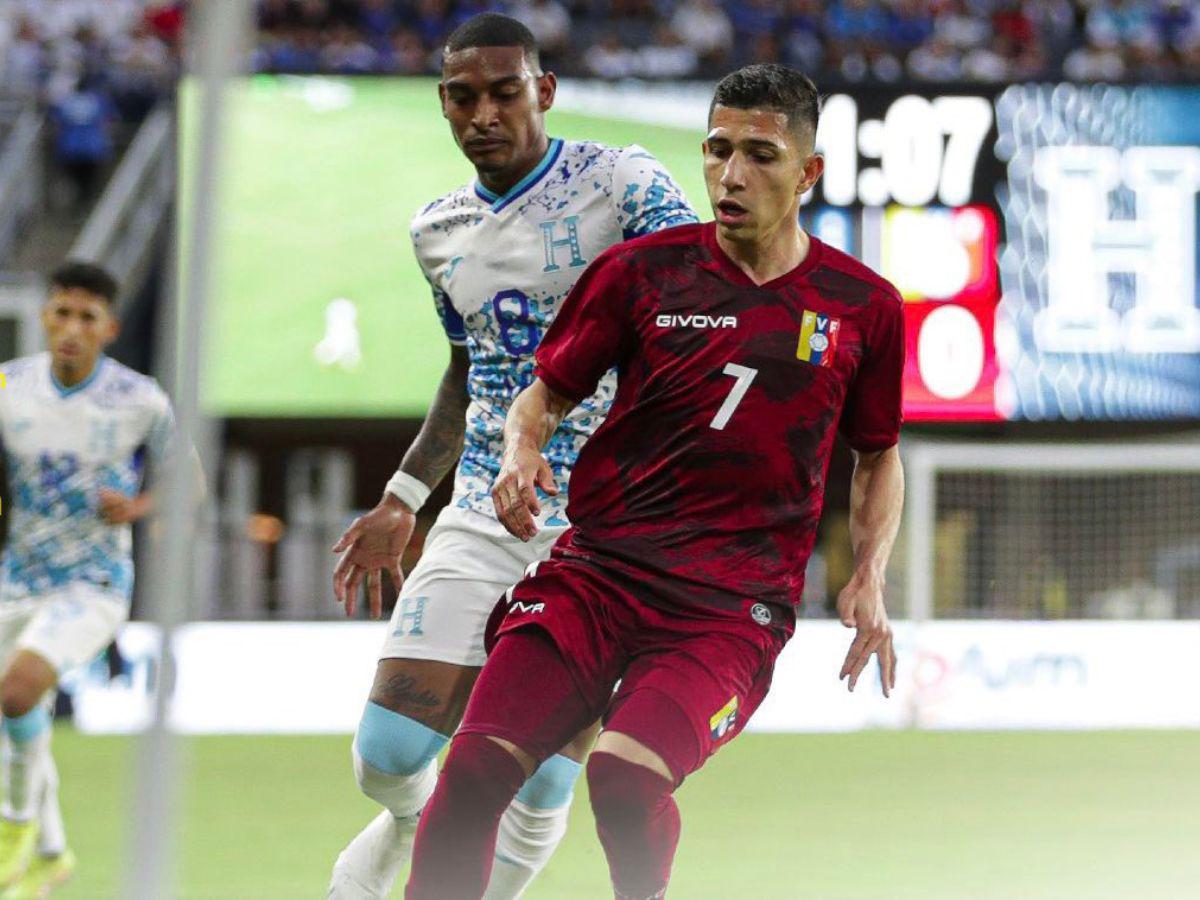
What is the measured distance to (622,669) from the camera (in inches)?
151

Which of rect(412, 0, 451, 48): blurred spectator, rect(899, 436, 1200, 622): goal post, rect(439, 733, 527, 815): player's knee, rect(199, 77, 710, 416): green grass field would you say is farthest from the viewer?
rect(412, 0, 451, 48): blurred spectator

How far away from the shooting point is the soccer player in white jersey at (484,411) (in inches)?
171

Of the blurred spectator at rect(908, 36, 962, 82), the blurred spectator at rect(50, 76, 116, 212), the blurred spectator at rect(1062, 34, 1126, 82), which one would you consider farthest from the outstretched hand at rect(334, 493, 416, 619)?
the blurred spectator at rect(1062, 34, 1126, 82)

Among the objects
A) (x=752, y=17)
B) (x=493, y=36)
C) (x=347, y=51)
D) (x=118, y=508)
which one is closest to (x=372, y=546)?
(x=493, y=36)

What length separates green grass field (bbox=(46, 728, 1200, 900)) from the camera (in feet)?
22.1

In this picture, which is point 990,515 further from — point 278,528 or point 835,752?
point 278,528

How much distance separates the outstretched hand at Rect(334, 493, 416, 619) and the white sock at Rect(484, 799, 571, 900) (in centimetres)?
56

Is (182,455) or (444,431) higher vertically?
(182,455)

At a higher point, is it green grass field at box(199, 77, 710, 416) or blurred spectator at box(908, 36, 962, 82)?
blurred spectator at box(908, 36, 962, 82)

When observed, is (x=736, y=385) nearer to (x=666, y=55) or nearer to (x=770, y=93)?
(x=770, y=93)

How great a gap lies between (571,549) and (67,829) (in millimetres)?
4869

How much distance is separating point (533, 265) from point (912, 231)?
8.77 metres

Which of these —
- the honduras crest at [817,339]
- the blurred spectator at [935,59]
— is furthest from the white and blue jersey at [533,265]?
the blurred spectator at [935,59]

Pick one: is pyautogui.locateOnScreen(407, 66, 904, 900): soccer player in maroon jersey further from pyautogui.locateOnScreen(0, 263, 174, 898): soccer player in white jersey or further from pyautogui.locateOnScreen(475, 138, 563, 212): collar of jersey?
pyautogui.locateOnScreen(0, 263, 174, 898): soccer player in white jersey
